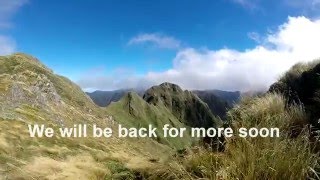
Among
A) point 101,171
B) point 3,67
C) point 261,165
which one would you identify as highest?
point 3,67

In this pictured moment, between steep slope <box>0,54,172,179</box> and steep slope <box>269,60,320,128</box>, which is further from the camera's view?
steep slope <box>269,60,320,128</box>

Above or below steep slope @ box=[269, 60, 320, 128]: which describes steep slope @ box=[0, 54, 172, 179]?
below

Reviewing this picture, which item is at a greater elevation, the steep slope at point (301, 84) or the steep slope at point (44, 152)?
the steep slope at point (301, 84)

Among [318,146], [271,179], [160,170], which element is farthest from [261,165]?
[160,170]

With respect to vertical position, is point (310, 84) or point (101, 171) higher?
point (310, 84)

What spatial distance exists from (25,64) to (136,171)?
110 meters

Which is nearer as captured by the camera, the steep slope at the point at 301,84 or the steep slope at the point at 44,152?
the steep slope at the point at 44,152

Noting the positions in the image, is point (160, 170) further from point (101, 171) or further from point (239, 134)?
point (101, 171)

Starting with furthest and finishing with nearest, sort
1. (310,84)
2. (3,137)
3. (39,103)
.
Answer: (39,103), (3,137), (310,84)

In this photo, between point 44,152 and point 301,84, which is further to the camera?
point 44,152

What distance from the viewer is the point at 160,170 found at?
977cm

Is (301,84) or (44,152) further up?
(301,84)

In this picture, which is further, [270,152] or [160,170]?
[160,170]

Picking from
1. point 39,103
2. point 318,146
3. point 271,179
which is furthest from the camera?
point 39,103
